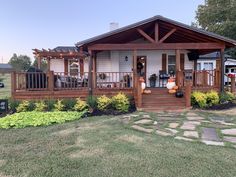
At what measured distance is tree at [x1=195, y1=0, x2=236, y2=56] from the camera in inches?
1123

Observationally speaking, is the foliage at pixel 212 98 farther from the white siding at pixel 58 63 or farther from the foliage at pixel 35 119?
the white siding at pixel 58 63

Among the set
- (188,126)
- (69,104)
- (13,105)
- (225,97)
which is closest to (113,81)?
(69,104)

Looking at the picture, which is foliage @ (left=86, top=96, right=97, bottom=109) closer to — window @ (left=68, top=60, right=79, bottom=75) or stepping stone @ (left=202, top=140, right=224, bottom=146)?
stepping stone @ (left=202, top=140, right=224, bottom=146)

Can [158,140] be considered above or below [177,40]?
below

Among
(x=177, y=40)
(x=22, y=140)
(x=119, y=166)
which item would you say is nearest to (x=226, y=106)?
(x=177, y=40)

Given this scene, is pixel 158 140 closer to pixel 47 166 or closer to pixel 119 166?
pixel 119 166

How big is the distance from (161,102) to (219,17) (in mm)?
25849

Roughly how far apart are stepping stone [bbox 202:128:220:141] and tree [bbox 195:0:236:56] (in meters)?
26.2

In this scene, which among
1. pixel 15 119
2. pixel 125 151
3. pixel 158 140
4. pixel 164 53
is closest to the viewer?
pixel 125 151

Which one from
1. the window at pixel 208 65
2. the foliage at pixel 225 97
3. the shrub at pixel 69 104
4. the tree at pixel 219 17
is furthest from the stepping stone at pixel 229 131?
the tree at pixel 219 17

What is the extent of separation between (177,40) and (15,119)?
8980mm

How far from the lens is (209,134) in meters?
5.39

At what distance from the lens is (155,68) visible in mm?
13500

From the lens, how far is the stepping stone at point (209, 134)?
507cm
